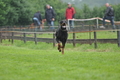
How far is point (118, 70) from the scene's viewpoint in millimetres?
8938

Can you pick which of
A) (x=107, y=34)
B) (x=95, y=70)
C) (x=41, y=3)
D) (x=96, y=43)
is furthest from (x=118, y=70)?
(x=41, y=3)

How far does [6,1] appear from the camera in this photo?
1378 inches

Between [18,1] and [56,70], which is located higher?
[18,1]

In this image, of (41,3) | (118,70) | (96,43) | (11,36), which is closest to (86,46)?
(96,43)

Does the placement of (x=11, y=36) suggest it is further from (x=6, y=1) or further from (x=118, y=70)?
(x=118, y=70)

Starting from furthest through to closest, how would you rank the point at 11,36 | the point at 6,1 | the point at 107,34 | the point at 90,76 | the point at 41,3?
the point at 41,3
the point at 6,1
the point at 11,36
the point at 107,34
the point at 90,76

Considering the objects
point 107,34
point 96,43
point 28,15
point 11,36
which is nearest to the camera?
point 96,43

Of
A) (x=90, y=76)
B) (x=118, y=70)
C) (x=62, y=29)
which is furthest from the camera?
(x=62, y=29)

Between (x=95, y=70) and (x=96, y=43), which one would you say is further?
(x=96, y=43)

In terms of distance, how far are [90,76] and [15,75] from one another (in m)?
1.81

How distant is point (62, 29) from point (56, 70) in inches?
229

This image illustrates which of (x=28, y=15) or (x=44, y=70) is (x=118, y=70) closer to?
(x=44, y=70)

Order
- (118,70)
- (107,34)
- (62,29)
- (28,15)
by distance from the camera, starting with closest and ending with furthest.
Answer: (118,70)
(62,29)
(107,34)
(28,15)

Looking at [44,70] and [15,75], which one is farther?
[44,70]
